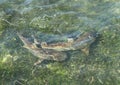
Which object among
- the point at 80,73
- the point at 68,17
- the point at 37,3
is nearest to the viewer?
the point at 80,73

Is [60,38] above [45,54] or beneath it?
beneath

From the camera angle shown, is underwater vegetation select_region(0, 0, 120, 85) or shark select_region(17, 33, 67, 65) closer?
underwater vegetation select_region(0, 0, 120, 85)

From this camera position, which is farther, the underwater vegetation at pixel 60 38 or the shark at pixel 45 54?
the shark at pixel 45 54

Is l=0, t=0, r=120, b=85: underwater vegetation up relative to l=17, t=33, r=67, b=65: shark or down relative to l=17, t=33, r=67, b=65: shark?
down

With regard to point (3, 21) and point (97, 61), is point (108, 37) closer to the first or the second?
point (97, 61)

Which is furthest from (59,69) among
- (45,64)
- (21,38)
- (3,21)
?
(3,21)

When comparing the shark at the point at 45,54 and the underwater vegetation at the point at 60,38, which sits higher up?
the shark at the point at 45,54

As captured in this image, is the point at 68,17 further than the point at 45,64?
Yes

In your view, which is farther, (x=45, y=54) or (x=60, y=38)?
(x=60, y=38)
